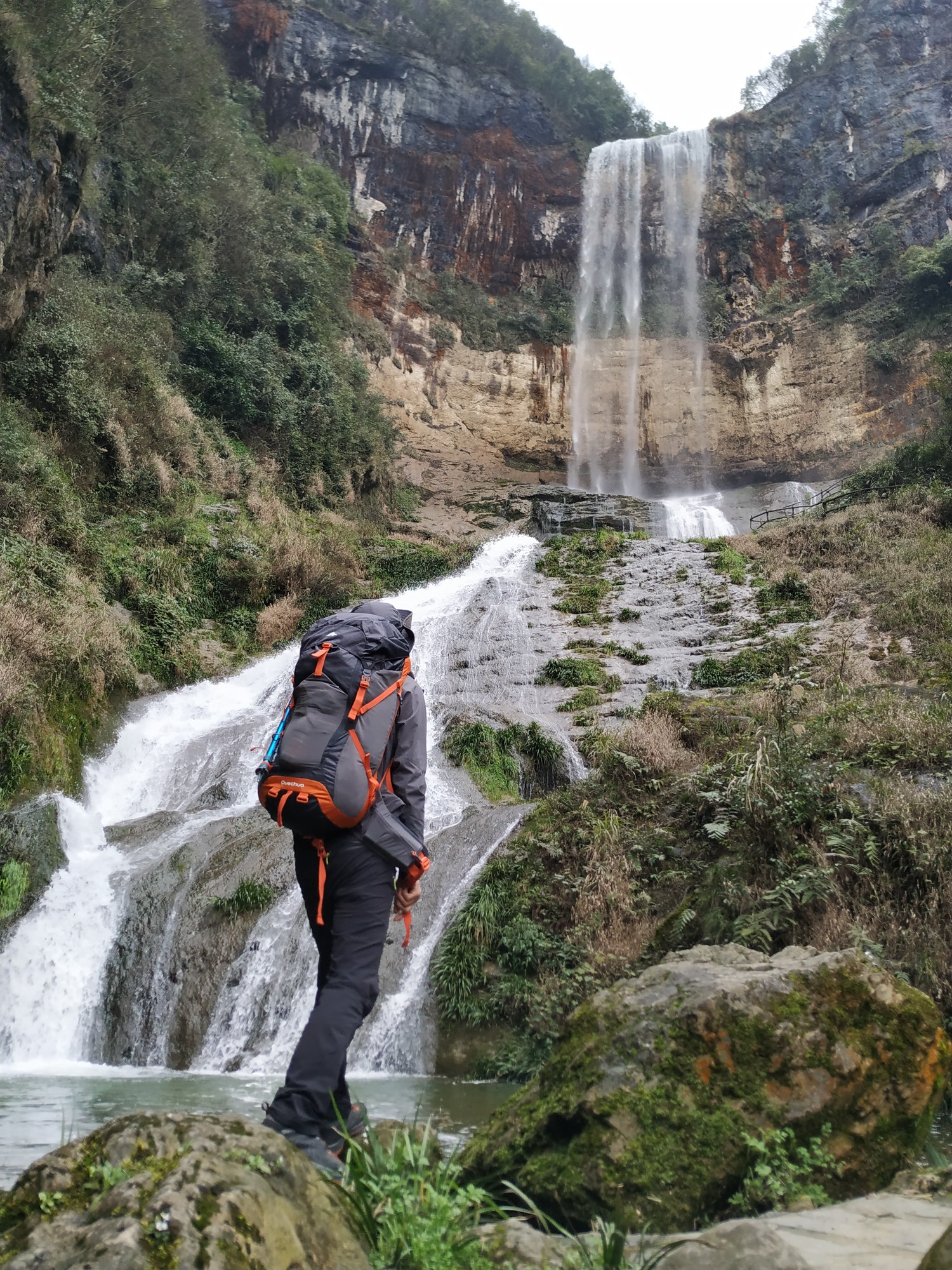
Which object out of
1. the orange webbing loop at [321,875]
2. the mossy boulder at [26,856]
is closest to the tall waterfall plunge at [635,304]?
the mossy boulder at [26,856]

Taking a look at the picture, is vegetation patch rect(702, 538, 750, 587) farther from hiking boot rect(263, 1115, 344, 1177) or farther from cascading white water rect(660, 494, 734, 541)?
hiking boot rect(263, 1115, 344, 1177)

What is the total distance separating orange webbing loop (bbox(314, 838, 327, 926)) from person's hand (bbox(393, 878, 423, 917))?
315mm

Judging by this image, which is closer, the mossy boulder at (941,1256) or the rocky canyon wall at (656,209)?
the mossy boulder at (941,1256)

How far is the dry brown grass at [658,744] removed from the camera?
888 cm

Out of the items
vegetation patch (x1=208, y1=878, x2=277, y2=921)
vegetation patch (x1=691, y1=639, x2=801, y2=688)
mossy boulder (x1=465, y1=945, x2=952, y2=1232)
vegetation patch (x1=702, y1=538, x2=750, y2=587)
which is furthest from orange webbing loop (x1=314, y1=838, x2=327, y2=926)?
vegetation patch (x1=702, y1=538, x2=750, y2=587)

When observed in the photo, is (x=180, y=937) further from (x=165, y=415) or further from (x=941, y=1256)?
(x=165, y=415)

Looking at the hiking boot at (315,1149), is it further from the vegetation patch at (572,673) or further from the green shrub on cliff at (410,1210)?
the vegetation patch at (572,673)

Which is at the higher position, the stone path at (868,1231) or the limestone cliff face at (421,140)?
the limestone cliff face at (421,140)

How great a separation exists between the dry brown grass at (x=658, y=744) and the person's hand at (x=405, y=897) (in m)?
5.78

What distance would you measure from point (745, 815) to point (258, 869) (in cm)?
473

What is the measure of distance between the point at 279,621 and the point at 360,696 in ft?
43.9

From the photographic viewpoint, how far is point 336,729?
3.16 m

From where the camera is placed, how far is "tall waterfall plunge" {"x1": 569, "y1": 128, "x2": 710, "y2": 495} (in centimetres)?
3603

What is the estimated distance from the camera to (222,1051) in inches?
261
